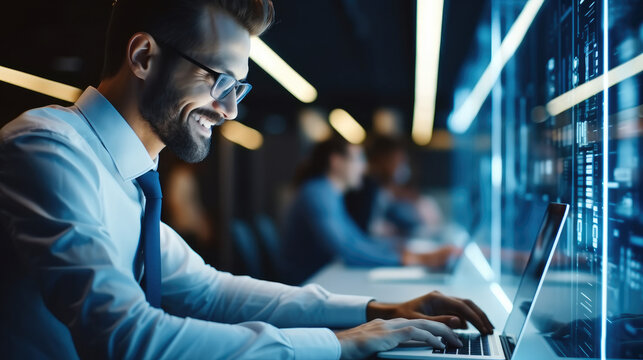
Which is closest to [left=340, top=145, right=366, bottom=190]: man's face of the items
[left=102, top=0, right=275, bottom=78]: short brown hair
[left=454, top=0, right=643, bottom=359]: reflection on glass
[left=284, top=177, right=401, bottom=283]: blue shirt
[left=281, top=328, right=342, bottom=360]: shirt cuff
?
[left=284, top=177, right=401, bottom=283]: blue shirt

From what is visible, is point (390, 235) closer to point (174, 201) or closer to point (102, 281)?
point (174, 201)

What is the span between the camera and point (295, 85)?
12.2 feet

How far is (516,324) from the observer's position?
3.58 ft

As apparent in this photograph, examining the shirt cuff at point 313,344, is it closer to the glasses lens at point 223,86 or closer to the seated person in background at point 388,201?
the glasses lens at point 223,86

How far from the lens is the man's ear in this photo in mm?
1029

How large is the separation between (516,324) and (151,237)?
2.68 ft

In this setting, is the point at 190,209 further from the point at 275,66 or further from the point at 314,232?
the point at 275,66

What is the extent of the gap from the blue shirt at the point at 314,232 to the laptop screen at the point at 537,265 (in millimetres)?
1641

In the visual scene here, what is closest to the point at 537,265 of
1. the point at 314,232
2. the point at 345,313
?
the point at 345,313

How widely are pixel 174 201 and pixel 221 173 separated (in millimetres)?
940

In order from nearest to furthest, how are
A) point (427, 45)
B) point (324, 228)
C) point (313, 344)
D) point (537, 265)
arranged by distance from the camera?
point (313, 344) → point (537, 265) → point (427, 45) → point (324, 228)

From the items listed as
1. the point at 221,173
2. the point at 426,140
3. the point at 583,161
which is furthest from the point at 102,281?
the point at 426,140

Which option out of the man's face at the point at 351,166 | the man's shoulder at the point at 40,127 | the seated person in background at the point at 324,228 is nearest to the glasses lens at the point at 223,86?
the man's shoulder at the point at 40,127

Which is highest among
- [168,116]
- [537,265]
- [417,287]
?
Answer: [168,116]
